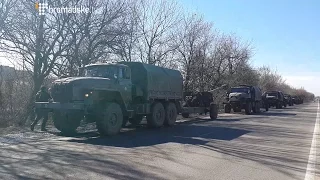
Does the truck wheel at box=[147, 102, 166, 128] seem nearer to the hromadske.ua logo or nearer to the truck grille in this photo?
the truck grille

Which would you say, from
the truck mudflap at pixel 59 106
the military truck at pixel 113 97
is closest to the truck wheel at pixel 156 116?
the military truck at pixel 113 97

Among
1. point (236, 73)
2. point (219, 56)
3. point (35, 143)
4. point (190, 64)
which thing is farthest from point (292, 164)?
point (236, 73)

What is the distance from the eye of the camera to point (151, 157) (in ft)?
34.1

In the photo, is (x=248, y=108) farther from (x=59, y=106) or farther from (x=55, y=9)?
(x=59, y=106)

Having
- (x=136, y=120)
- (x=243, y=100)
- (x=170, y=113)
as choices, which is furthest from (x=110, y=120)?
(x=243, y=100)

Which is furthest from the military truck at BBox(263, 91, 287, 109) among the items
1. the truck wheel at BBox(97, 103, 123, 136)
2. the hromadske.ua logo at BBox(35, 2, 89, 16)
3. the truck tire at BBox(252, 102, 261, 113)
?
the truck wheel at BBox(97, 103, 123, 136)

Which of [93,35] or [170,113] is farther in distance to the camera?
[93,35]

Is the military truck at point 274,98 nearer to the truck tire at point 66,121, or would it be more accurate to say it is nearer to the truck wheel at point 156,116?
the truck wheel at point 156,116

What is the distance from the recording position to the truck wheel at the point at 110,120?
1498 cm

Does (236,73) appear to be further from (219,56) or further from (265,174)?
(265,174)

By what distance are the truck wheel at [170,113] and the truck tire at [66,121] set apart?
597cm

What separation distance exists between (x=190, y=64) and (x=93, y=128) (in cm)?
2174

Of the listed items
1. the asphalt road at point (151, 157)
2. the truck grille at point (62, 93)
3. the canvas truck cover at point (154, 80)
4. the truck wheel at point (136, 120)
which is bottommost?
the asphalt road at point (151, 157)

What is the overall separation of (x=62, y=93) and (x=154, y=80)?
5.52 metres
